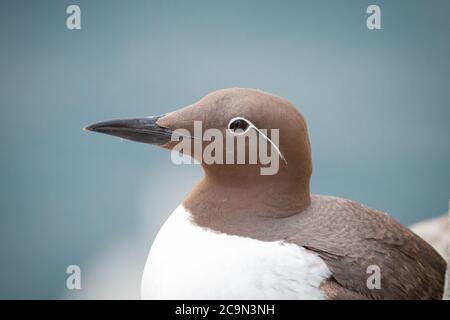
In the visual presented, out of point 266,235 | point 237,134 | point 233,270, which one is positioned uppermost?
point 237,134

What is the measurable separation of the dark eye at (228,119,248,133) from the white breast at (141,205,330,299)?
18.9 inches

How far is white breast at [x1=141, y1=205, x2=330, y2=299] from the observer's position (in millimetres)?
2941

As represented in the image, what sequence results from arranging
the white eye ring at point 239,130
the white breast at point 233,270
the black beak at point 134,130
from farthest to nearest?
the black beak at point 134,130 → the white eye ring at point 239,130 → the white breast at point 233,270

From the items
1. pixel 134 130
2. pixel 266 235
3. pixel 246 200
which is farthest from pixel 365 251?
pixel 134 130

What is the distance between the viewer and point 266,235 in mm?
3119

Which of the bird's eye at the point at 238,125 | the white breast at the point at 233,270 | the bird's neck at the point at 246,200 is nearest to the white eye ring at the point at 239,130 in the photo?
the bird's eye at the point at 238,125

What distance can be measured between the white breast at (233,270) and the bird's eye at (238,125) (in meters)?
0.48

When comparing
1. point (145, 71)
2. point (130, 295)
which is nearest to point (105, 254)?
point (130, 295)

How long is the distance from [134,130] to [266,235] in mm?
791

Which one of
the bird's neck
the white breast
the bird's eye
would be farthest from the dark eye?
the white breast

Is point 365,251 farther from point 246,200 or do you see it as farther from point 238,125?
point 238,125

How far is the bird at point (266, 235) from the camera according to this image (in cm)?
297

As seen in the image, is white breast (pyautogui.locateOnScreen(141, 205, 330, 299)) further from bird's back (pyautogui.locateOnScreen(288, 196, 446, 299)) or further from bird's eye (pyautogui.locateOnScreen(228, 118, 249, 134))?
bird's eye (pyautogui.locateOnScreen(228, 118, 249, 134))

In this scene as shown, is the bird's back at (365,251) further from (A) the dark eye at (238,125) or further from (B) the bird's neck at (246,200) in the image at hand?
(A) the dark eye at (238,125)
